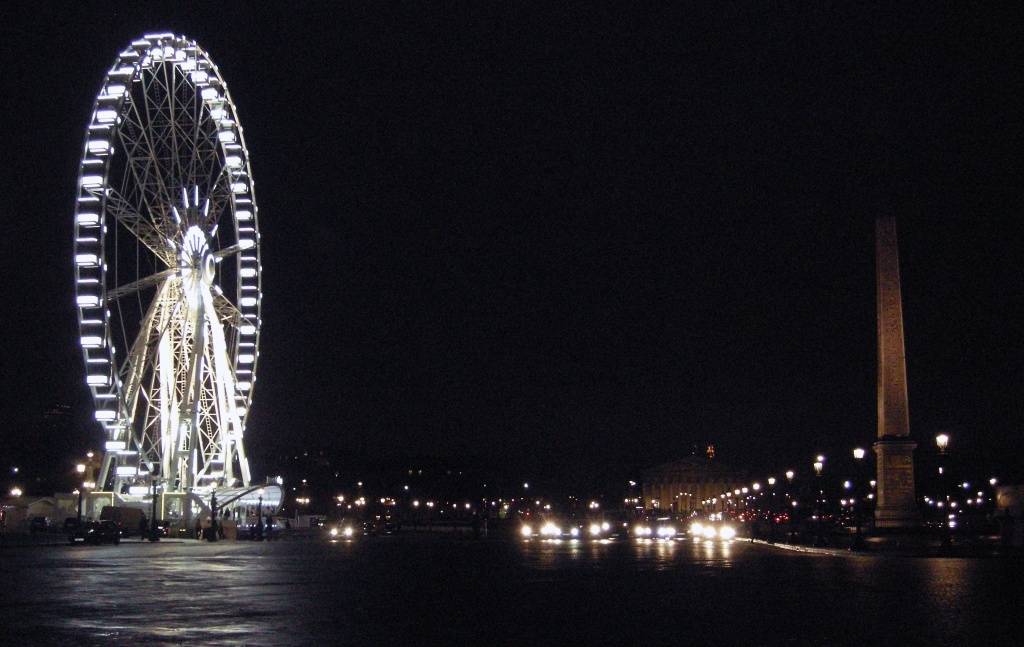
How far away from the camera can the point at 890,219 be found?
49.9 metres

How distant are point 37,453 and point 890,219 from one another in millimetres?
81276

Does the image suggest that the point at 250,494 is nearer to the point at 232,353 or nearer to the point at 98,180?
the point at 232,353

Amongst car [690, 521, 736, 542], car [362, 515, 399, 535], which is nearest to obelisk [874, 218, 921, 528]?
car [690, 521, 736, 542]

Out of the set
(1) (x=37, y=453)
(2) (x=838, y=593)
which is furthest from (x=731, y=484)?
(2) (x=838, y=593)

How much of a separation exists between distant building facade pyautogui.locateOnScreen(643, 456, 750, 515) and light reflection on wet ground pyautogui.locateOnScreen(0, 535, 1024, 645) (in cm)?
15920

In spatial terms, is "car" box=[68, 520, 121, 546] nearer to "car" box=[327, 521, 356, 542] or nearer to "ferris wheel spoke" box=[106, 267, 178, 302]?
"ferris wheel spoke" box=[106, 267, 178, 302]

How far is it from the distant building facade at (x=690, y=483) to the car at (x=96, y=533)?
145 meters

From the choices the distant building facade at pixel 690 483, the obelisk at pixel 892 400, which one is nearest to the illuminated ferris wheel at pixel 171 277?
the obelisk at pixel 892 400

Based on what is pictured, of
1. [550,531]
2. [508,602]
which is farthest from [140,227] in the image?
[508,602]

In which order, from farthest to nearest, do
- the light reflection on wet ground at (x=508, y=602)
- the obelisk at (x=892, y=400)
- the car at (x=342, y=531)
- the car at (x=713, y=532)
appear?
the car at (x=713, y=532) < the car at (x=342, y=531) < the obelisk at (x=892, y=400) < the light reflection on wet ground at (x=508, y=602)

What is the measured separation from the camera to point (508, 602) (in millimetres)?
19125

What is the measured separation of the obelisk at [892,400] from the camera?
159 ft

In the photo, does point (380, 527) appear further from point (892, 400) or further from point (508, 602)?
point (508, 602)

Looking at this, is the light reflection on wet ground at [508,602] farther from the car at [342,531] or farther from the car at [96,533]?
the car at [342,531]
